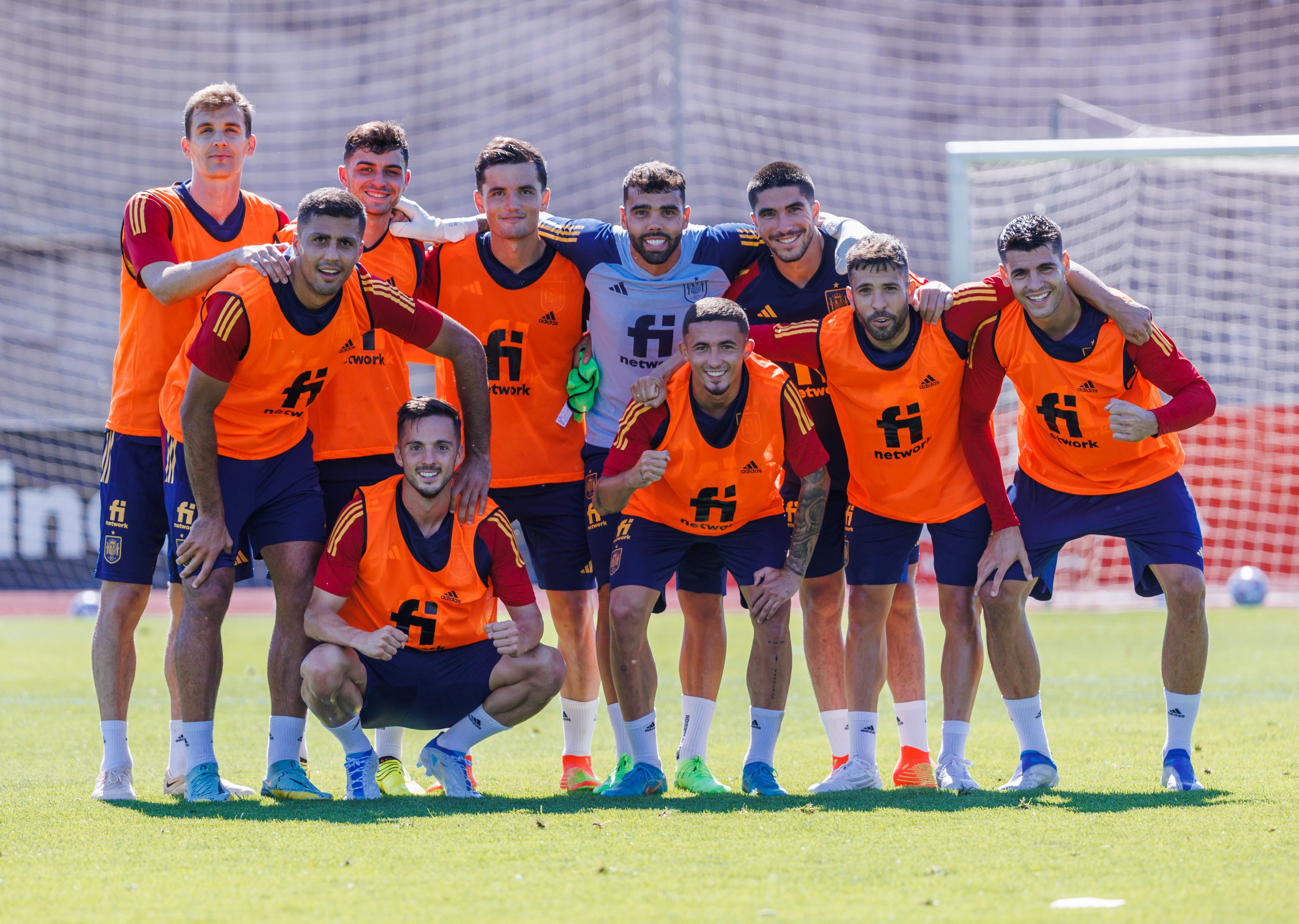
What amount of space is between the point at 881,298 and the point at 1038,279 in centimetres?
58

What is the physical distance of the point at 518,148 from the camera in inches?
221

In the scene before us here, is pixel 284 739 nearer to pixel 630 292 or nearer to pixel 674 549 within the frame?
pixel 674 549

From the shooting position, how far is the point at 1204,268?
2025 cm

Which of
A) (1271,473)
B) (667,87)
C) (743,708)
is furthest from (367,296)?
(667,87)

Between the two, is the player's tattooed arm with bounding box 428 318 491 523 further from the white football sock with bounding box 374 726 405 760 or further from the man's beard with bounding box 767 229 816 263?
the man's beard with bounding box 767 229 816 263

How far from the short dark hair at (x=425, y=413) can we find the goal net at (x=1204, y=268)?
4.22 meters

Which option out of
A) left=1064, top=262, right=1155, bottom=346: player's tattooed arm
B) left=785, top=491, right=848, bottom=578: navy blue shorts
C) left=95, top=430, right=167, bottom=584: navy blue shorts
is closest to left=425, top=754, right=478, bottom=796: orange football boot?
left=95, top=430, right=167, bottom=584: navy blue shorts

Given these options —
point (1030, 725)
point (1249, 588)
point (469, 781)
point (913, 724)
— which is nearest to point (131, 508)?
point (469, 781)

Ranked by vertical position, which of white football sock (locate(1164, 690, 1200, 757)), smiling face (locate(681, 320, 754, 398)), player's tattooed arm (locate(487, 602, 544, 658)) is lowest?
white football sock (locate(1164, 690, 1200, 757))

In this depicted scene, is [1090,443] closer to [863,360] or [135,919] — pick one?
[863,360]

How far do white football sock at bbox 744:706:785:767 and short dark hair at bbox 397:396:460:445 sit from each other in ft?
5.03

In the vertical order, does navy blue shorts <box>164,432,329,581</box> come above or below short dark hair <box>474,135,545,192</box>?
below

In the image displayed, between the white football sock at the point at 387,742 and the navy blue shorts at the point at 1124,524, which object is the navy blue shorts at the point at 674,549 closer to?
the navy blue shorts at the point at 1124,524

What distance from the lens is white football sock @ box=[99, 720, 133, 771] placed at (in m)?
5.12
